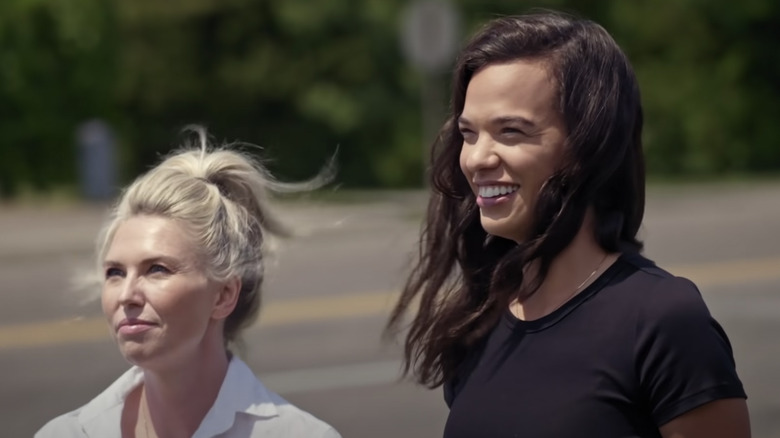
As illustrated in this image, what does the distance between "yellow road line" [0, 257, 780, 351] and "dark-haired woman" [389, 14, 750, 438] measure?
7.18 meters

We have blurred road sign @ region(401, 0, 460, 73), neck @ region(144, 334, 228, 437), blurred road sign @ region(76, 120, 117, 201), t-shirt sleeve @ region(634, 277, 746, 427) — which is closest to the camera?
t-shirt sleeve @ region(634, 277, 746, 427)

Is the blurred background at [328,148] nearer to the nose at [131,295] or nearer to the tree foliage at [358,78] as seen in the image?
the tree foliage at [358,78]

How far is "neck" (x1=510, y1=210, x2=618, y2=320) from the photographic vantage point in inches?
92.4

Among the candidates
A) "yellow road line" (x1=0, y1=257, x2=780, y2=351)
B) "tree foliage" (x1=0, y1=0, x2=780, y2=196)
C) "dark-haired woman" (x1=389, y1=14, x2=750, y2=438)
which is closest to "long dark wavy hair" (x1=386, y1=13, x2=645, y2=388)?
"dark-haired woman" (x1=389, y1=14, x2=750, y2=438)

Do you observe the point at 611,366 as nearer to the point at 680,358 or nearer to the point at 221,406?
the point at 680,358

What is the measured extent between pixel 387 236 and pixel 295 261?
5.96 ft

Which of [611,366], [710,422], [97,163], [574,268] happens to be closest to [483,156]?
[574,268]

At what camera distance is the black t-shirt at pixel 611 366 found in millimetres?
2158

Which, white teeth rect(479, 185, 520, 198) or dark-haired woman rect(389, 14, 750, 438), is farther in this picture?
white teeth rect(479, 185, 520, 198)

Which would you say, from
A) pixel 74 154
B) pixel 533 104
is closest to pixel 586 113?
pixel 533 104

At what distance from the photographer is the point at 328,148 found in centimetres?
2631

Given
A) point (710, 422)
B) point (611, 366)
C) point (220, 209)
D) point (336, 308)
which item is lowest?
point (336, 308)

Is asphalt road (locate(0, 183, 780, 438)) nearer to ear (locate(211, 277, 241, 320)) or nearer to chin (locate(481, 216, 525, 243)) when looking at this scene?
ear (locate(211, 277, 241, 320))

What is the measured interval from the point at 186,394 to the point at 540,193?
87 centimetres
